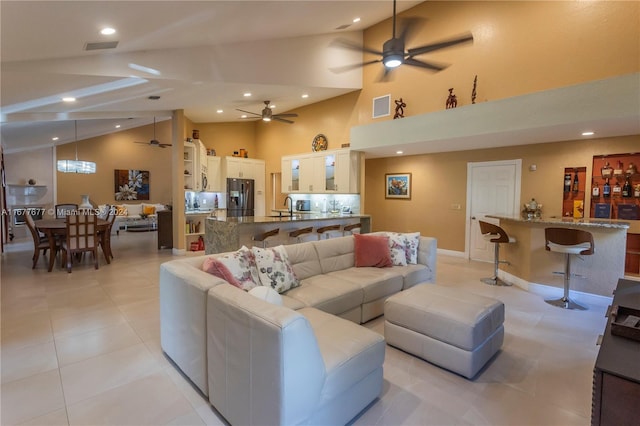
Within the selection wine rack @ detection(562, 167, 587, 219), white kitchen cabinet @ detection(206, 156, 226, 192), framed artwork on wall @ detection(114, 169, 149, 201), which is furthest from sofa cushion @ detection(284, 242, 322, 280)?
framed artwork on wall @ detection(114, 169, 149, 201)

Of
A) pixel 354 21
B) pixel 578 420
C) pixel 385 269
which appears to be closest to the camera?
pixel 578 420

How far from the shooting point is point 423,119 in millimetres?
5426

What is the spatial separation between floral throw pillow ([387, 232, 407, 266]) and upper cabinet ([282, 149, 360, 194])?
2.92 m

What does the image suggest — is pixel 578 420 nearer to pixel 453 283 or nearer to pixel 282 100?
pixel 453 283

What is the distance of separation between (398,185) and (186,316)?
6.51 m

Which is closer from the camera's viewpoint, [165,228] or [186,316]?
[186,316]

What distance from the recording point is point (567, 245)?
3869 millimetres

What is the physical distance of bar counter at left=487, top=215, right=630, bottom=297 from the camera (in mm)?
3902

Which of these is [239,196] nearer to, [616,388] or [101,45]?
[101,45]

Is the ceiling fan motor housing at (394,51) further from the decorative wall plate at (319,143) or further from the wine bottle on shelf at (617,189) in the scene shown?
the wine bottle on shelf at (617,189)

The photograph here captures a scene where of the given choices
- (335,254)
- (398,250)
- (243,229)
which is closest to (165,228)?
(243,229)

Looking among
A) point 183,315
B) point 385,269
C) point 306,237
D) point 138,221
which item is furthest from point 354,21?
point 138,221

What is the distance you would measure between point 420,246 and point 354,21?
474 cm

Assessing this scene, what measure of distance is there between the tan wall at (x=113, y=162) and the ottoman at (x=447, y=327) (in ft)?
40.5
